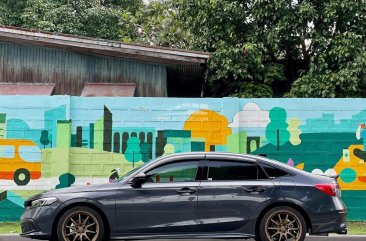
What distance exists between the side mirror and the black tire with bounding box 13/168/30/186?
449cm

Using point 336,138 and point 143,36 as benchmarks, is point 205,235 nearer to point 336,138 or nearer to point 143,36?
point 336,138

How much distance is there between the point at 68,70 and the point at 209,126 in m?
4.39

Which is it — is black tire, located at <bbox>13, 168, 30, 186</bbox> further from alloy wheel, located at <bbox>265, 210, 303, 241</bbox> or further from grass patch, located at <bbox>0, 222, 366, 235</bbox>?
alloy wheel, located at <bbox>265, 210, 303, 241</bbox>

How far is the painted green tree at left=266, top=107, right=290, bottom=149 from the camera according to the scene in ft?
38.8

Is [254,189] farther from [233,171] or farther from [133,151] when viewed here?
[133,151]

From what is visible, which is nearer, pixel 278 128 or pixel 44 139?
pixel 44 139

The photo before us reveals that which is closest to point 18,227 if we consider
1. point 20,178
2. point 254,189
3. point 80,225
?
point 20,178

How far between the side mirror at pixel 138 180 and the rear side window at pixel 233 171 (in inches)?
38.8

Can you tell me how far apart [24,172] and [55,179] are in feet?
2.24

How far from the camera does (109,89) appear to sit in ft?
45.1

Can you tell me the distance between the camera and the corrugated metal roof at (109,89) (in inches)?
531

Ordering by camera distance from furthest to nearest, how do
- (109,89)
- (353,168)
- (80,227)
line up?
(109,89), (353,168), (80,227)

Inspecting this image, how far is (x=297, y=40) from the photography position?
14.9 meters

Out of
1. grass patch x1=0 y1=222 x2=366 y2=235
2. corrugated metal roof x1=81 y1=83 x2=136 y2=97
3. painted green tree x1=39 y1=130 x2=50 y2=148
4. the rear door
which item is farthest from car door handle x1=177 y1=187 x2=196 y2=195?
corrugated metal roof x1=81 y1=83 x2=136 y2=97
